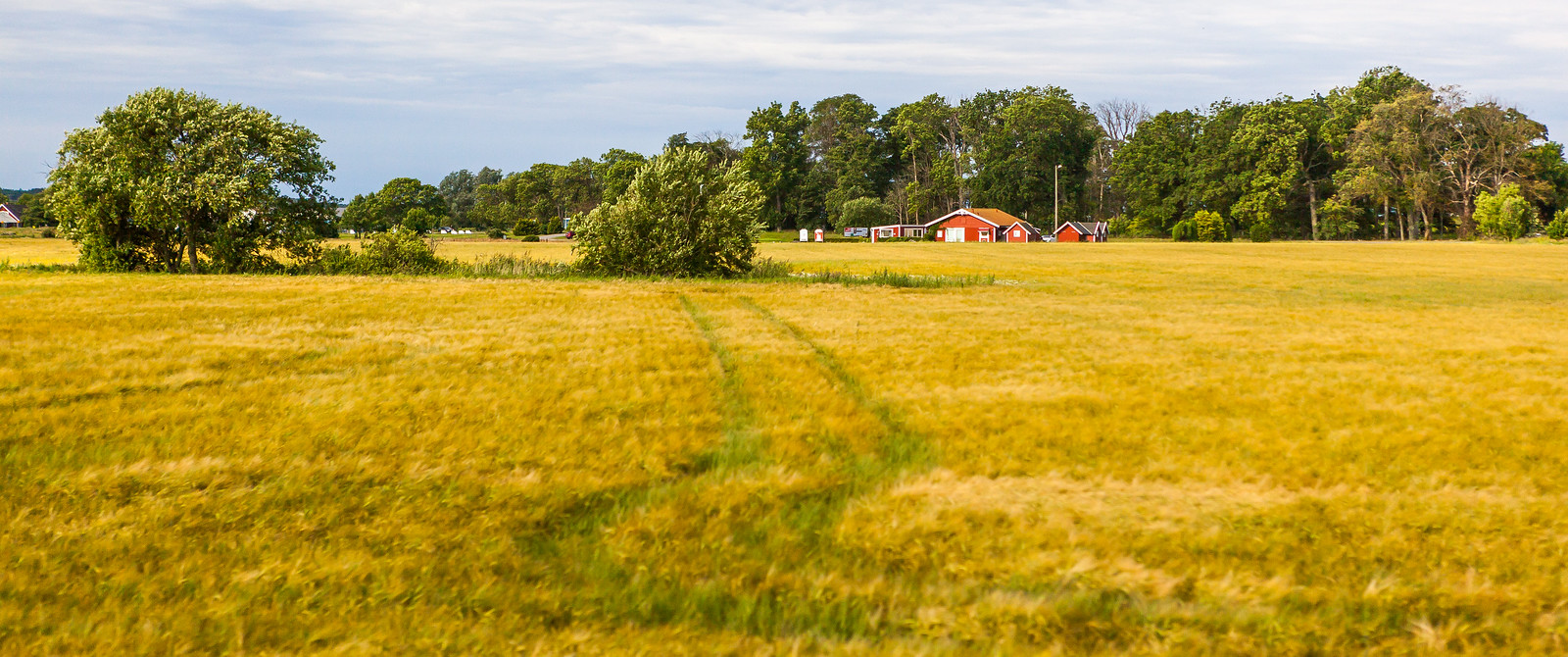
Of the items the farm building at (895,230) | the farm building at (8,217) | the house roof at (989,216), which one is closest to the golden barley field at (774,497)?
the house roof at (989,216)

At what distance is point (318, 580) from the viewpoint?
498 centimetres

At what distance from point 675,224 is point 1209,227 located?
285ft

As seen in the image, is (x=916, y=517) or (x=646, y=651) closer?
(x=646, y=651)

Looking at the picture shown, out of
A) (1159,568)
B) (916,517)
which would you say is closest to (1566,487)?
(1159,568)

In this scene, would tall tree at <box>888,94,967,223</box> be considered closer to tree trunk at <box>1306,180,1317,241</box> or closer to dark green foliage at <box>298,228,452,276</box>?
tree trunk at <box>1306,180,1317,241</box>

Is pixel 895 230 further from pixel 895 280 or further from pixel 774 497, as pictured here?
pixel 774 497

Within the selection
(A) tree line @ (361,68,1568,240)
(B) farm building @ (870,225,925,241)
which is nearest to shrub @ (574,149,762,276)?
(A) tree line @ (361,68,1568,240)

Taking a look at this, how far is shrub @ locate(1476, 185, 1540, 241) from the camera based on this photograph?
274 ft

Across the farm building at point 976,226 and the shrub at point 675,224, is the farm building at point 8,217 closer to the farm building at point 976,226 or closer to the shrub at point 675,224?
the farm building at point 976,226

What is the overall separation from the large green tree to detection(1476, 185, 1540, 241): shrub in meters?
94.3

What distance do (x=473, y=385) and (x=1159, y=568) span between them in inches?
308

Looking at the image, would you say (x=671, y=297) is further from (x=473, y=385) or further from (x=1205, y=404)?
(x=1205, y=404)

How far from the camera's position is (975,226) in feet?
357

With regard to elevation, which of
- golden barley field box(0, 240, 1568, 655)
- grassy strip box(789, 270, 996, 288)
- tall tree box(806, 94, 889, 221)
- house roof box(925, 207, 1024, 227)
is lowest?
golden barley field box(0, 240, 1568, 655)
